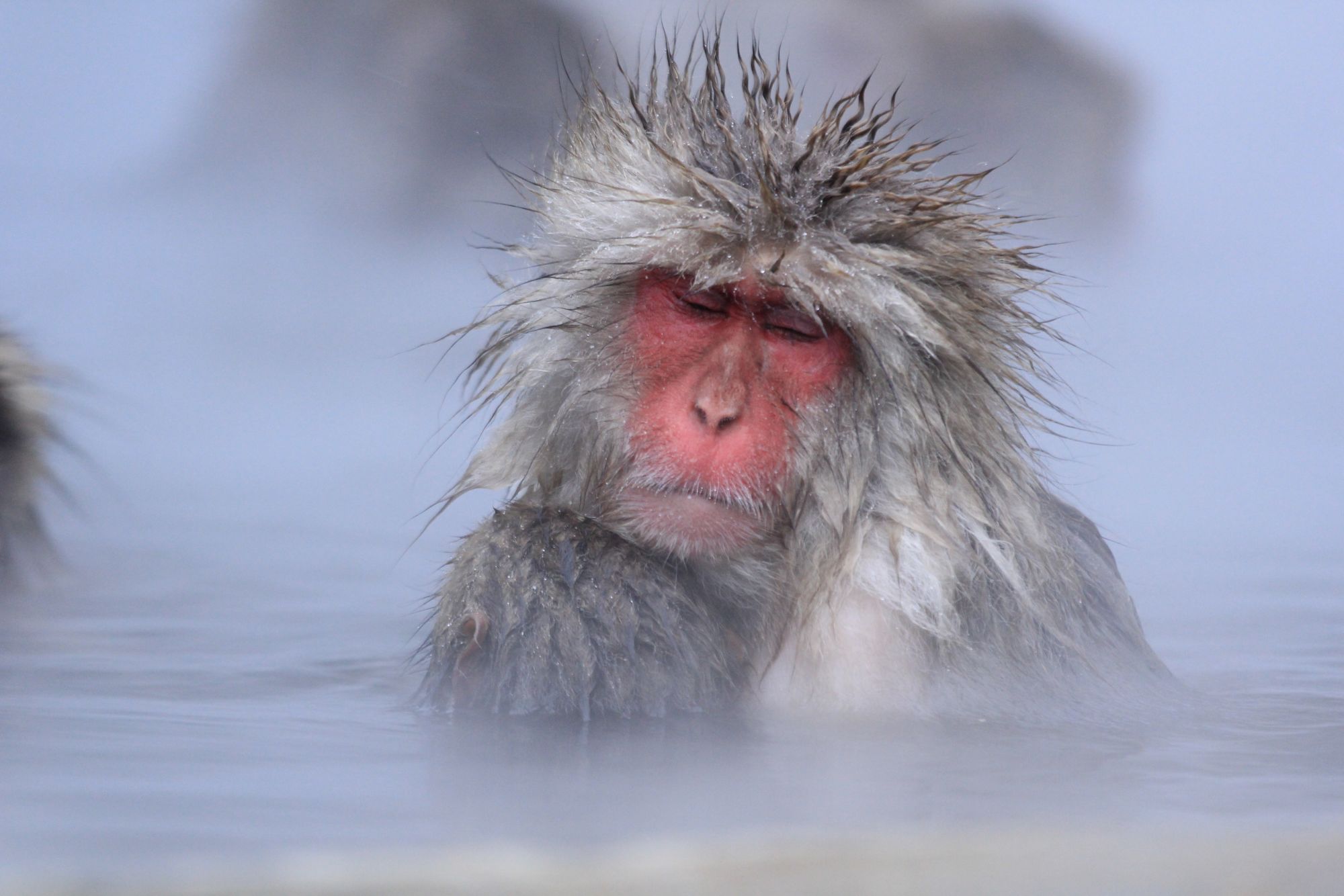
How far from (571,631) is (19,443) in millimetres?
1328

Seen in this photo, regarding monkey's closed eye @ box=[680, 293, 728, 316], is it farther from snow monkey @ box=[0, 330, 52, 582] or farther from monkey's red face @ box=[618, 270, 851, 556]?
snow monkey @ box=[0, 330, 52, 582]

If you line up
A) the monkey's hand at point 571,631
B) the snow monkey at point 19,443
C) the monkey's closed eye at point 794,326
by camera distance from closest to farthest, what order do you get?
the monkey's hand at point 571,631
the monkey's closed eye at point 794,326
the snow monkey at point 19,443

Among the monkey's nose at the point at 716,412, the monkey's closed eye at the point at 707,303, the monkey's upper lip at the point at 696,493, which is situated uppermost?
the monkey's closed eye at the point at 707,303

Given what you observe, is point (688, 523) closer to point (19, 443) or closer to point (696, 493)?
point (696, 493)

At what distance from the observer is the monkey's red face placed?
2.19m

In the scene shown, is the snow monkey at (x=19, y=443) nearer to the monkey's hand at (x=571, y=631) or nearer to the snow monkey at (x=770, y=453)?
the snow monkey at (x=770, y=453)

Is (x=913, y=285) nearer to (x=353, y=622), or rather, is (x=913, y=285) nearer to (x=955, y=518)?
(x=955, y=518)

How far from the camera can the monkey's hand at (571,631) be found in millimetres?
2127

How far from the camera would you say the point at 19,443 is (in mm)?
2887

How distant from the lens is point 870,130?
238cm

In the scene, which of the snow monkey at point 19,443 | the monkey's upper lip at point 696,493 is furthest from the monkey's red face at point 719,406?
the snow monkey at point 19,443

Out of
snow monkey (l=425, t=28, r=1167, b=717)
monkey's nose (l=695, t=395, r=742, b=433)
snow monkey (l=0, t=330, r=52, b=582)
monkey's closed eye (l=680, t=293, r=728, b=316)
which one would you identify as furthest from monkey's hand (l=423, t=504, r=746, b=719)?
snow monkey (l=0, t=330, r=52, b=582)

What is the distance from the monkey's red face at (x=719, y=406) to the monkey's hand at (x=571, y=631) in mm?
87

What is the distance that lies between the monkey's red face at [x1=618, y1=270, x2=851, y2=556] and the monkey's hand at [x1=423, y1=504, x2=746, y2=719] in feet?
0.29
